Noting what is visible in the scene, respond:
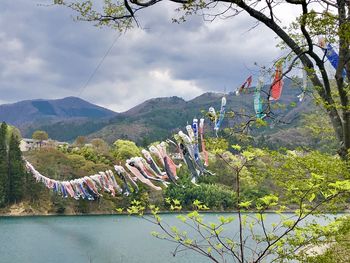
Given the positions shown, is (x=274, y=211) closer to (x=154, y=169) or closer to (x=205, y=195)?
(x=154, y=169)

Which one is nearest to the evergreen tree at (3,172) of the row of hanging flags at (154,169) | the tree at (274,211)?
the row of hanging flags at (154,169)

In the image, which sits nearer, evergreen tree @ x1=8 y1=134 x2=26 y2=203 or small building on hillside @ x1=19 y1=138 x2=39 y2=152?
evergreen tree @ x1=8 y1=134 x2=26 y2=203

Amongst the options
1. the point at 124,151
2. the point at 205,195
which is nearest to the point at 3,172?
the point at 124,151

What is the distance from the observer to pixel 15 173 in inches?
1647

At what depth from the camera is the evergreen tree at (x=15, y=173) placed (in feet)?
137

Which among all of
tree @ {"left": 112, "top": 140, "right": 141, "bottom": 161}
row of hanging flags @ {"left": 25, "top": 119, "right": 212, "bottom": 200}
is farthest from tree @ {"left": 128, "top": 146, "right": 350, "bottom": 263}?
tree @ {"left": 112, "top": 140, "right": 141, "bottom": 161}

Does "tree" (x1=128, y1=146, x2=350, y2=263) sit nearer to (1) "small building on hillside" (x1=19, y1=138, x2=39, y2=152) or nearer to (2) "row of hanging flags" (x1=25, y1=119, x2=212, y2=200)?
(2) "row of hanging flags" (x1=25, y1=119, x2=212, y2=200)

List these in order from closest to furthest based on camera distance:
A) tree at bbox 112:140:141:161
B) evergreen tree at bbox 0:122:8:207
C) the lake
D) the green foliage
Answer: the lake < evergreen tree at bbox 0:122:8:207 < the green foliage < tree at bbox 112:140:141:161

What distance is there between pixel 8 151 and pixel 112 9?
131 ft

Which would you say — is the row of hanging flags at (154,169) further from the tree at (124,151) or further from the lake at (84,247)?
the tree at (124,151)

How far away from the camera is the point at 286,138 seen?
400ft

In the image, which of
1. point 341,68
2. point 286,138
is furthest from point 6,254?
point 286,138

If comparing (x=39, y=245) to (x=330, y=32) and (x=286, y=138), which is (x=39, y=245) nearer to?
(x=330, y=32)

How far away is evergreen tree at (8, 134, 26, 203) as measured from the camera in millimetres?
41659
